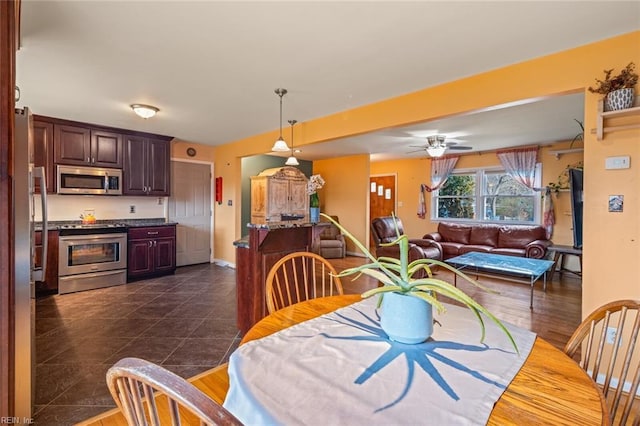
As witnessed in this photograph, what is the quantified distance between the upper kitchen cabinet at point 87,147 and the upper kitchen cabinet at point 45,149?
0.07 metres

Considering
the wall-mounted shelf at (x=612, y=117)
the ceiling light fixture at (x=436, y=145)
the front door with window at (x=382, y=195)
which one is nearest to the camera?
the wall-mounted shelf at (x=612, y=117)

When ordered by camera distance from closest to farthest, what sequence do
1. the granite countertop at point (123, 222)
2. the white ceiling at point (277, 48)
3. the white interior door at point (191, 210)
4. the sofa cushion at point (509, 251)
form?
1. the white ceiling at point (277, 48)
2. the granite countertop at point (123, 222)
3. the sofa cushion at point (509, 251)
4. the white interior door at point (191, 210)

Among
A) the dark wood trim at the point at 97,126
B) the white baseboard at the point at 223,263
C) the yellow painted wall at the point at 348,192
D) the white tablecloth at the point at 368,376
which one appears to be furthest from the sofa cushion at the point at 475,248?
the dark wood trim at the point at 97,126

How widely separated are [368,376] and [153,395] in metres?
0.58

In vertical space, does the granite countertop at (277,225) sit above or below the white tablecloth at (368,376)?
above

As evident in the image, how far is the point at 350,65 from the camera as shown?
257 cm

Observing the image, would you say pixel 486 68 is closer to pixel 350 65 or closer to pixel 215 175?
pixel 350 65

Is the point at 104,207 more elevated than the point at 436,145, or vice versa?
the point at 436,145

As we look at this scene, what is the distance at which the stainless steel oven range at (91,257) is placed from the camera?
4102 millimetres

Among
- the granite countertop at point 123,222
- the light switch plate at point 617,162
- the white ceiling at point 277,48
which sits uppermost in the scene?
the white ceiling at point 277,48

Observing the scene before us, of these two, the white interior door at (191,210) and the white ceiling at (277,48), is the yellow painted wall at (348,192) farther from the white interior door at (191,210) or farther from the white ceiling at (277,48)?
the white ceiling at (277,48)

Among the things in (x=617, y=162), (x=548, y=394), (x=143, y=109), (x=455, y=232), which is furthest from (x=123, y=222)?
(x=455, y=232)

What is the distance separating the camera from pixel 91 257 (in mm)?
4320

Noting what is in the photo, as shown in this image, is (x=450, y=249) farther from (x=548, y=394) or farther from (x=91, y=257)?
(x=91, y=257)
